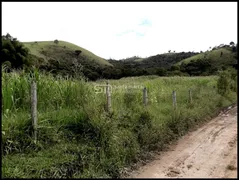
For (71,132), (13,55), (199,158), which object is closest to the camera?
(71,132)

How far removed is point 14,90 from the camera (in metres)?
6.05

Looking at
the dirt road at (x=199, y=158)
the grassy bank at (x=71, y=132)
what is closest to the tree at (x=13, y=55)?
the grassy bank at (x=71, y=132)

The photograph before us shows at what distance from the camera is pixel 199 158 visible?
6.16 meters

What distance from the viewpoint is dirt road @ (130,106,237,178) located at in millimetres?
5250

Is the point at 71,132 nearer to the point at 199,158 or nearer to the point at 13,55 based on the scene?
the point at 199,158

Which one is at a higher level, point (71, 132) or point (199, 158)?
point (71, 132)

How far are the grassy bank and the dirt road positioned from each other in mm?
417

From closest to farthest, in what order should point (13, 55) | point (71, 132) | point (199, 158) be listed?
point (71, 132)
point (199, 158)
point (13, 55)

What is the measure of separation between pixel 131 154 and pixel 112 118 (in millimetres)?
1041

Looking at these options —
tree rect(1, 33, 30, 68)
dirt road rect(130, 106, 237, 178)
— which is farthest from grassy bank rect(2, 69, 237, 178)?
tree rect(1, 33, 30, 68)

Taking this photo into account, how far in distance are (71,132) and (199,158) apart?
119 inches

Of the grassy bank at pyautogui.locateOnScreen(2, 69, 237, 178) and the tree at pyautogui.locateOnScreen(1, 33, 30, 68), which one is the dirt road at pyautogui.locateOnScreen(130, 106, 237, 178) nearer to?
the grassy bank at pyautogui.locateOnScreen(2, 69, 237, 178)

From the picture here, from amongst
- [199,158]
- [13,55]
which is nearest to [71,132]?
[199,158]

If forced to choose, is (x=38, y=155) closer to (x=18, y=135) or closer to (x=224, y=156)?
(x=18, y=135)
